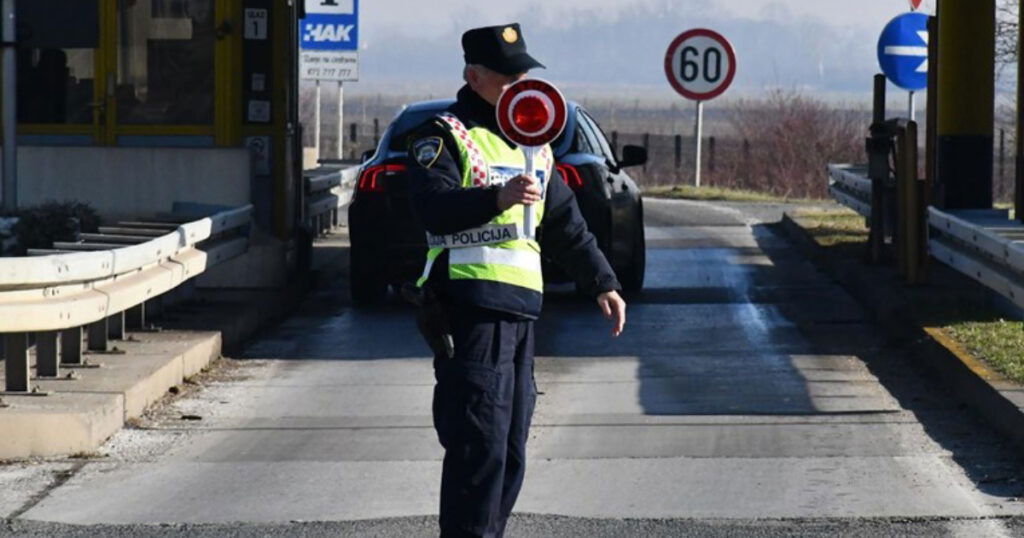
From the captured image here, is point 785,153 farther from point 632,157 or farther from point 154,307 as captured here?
point 154,307

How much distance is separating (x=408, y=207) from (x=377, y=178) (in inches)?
13.1

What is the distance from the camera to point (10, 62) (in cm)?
1341

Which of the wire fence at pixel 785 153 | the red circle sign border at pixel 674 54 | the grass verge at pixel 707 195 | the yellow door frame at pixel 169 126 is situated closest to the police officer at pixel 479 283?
the yellow door frame at pixel 169 126

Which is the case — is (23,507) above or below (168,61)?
below

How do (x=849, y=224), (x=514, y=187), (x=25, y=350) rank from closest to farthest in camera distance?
(x=514, y=187) < (x=25, y=350) < (x=849, y=224)

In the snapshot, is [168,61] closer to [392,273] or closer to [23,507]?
[392,273]

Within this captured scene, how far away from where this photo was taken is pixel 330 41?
27234mm

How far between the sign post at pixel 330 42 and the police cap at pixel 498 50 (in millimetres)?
19969

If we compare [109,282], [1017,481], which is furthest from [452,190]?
[109,282]

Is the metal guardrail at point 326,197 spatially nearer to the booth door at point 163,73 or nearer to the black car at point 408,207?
the booth door at point 163,73

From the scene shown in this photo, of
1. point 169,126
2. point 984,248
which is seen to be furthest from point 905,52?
point 984,248

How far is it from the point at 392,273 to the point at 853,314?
3.12 meters

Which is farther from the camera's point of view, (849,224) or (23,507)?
(849,224)

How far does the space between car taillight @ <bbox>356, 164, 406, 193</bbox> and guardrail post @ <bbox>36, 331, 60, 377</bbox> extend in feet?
14.8
